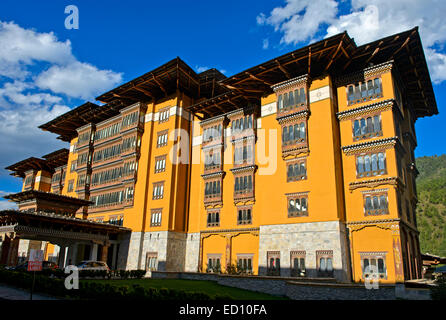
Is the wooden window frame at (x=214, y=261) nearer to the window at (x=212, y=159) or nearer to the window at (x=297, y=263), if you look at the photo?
the window at (x=297, y=263)

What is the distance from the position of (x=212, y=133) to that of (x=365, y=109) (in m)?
17.8

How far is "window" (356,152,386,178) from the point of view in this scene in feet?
94.6

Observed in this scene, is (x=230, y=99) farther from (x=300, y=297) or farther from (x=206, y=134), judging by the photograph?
(x=300, y=297)

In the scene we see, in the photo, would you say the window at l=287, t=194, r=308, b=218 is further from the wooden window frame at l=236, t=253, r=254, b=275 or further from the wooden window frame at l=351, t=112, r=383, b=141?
the wooden window frame at l=351, t=112, r=383, b=141

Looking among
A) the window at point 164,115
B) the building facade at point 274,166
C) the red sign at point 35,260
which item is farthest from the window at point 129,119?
the red sign at point 35,260

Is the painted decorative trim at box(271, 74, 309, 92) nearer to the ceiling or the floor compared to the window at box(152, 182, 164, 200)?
nearer to the ceiling

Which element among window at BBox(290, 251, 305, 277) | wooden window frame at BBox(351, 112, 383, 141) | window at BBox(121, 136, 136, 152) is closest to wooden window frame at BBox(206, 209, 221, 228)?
window at BBox(290, 251, 305, 277)

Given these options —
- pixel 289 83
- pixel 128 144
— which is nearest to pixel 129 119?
pixel 128 144

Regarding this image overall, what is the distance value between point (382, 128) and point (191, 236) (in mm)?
23541

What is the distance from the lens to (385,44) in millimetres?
29766

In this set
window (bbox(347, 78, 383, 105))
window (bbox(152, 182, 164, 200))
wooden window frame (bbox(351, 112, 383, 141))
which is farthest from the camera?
window (bbox(152, 182, 164, 200))

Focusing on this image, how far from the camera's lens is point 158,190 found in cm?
4109

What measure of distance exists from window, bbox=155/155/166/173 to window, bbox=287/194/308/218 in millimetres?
16698

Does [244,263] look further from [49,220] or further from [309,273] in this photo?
[49,220]
